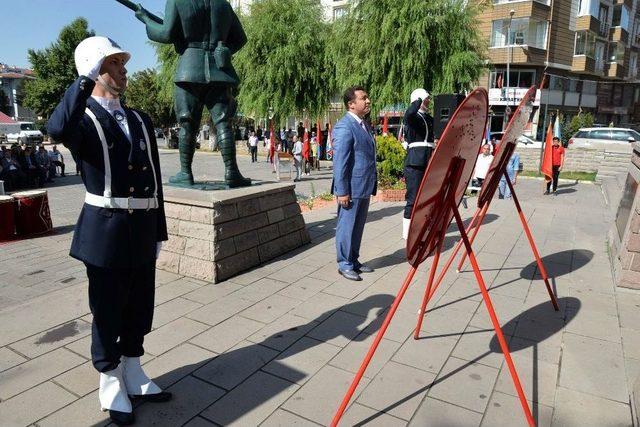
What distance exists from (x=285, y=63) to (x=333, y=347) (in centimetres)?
1975

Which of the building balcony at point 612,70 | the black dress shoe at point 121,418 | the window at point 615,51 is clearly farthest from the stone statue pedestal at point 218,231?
the window at point 615,51

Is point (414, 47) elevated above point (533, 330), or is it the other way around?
point (414, 47)

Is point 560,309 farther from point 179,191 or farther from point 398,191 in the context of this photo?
point 398,191

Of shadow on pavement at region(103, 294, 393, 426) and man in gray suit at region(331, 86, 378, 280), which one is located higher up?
man in gray suit at region(331, 86, 378, 280)

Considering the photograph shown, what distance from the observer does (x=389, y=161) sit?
1132 cm

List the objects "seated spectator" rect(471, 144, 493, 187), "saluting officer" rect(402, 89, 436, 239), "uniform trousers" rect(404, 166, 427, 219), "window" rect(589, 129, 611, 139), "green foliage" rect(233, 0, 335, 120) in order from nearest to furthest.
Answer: "saluting officer" rect(402, 89, 436, 239) < "uniform trousers" rect(404, 166, 427, 219) < "seated spectator" rect(471, 144, 493, 187) < "window" rect(589, 129, 611, 139) < "green foliage" rect(233, 0, 335, 120)

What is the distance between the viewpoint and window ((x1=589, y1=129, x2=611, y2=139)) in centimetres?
2070

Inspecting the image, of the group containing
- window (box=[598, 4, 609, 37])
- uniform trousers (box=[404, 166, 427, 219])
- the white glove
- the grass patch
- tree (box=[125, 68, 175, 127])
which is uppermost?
window (box=[598, 4, 609, 37])

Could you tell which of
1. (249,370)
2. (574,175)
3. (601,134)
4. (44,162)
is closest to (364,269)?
(249,370)

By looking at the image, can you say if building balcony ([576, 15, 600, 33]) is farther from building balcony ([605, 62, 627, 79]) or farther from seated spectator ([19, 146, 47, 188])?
seated spectator ([19, 146, 47, 188])

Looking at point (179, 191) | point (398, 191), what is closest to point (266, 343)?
point (179, 191)

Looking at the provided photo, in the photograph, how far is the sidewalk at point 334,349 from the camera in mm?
2648

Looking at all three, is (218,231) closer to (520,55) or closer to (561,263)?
(561,263)

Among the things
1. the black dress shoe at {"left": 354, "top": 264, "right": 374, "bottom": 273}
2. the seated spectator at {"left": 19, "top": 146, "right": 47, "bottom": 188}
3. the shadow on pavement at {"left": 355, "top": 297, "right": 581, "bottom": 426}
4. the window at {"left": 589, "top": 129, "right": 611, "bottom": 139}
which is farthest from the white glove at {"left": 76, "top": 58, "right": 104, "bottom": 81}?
the window at {"left": 589, "top": 129, "right": 611, "bottom": 139}
